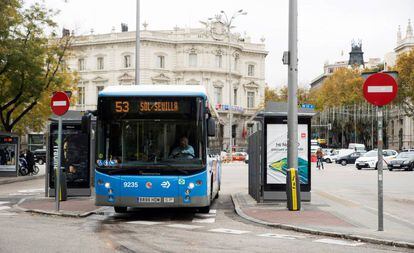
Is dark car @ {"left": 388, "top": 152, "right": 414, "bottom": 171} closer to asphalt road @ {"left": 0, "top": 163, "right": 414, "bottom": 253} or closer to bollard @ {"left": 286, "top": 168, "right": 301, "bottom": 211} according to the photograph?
bollard @ {"left": 286, "top": 168, "right": 301, "bottom": 211}

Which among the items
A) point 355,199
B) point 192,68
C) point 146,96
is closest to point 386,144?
point 192,68

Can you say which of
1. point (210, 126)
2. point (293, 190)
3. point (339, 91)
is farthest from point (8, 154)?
point (339, 91)

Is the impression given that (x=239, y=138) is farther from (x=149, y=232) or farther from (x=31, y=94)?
(x=149, y=232)

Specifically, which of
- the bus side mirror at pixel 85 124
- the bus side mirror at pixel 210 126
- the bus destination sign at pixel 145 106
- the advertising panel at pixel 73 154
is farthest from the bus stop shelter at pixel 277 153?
the advertising panel at pixel 73 154

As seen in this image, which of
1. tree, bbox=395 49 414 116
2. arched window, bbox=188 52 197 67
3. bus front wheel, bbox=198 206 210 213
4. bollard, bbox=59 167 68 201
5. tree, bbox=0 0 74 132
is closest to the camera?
bus front wheel, bbox=198 206 210 213

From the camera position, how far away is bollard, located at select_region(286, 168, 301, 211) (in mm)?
16797

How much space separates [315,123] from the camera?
11938 cm

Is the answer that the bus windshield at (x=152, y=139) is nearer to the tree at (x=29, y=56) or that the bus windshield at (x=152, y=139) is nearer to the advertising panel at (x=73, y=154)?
the advertising panel at (x=73, y=154)

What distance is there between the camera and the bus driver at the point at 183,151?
14789 millimetres

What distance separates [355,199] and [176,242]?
12.0 meters

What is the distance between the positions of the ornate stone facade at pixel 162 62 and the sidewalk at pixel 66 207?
254 feet

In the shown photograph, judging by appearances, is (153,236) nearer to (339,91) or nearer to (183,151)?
(183,151)

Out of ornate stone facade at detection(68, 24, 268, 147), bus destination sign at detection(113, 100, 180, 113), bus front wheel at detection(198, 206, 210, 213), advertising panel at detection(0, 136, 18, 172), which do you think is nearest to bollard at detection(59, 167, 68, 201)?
bus front wheel at detection(198, 206, 210, 213)

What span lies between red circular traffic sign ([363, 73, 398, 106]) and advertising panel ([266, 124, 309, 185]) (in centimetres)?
576
